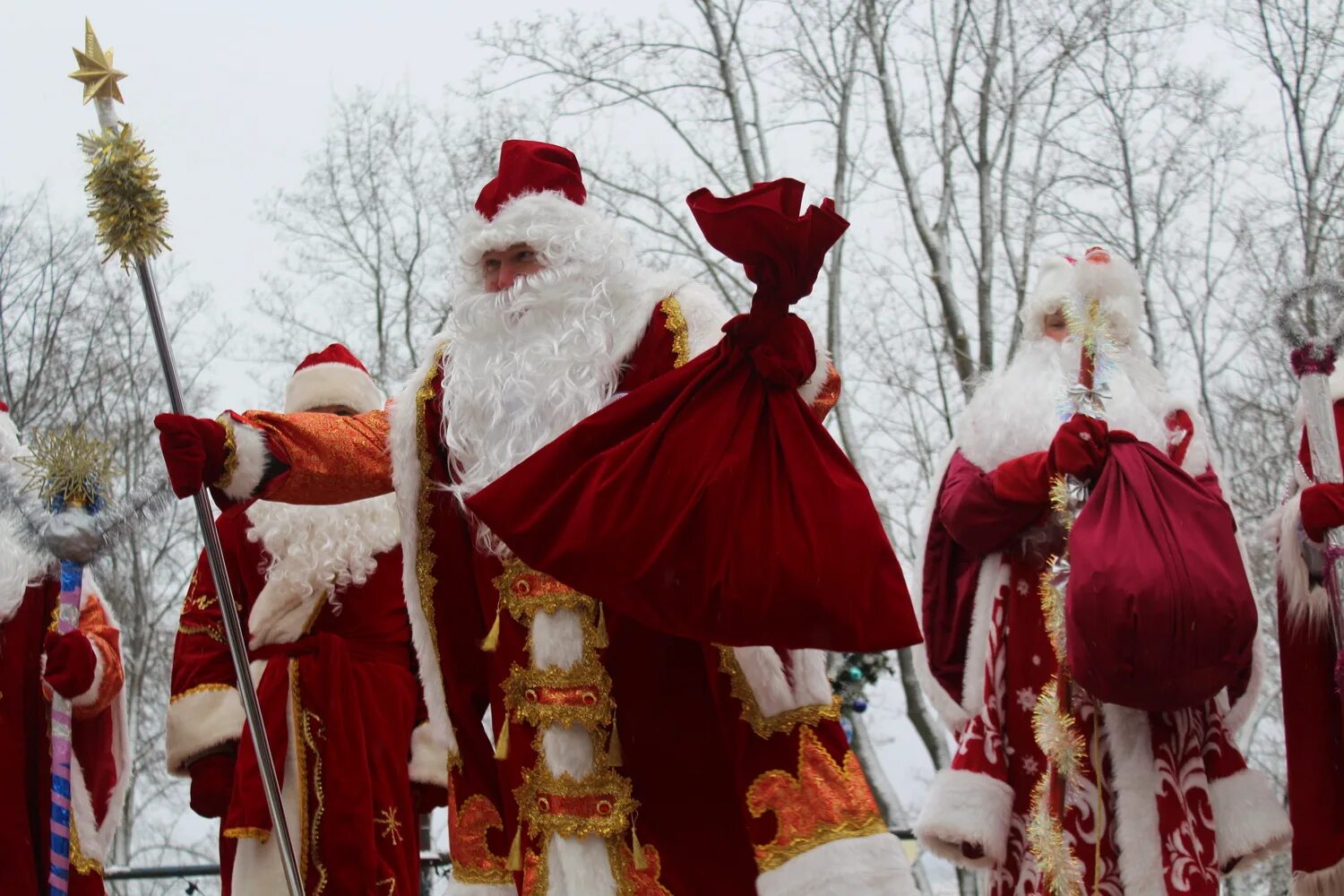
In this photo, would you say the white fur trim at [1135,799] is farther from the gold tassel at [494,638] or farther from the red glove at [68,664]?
the red glove at [68,664]

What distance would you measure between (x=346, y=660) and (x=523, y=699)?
2481 mm

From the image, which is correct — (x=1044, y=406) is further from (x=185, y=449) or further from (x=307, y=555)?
(x=185, y=449)

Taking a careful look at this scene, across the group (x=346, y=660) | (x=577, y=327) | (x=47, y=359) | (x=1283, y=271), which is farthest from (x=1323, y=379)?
(x=47, y=359)

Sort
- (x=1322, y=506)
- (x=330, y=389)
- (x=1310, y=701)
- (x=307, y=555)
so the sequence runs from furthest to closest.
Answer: (x=330, y=389) < (x=307, y=555) < (x=1310, y=701) < (x=1322, y=506)

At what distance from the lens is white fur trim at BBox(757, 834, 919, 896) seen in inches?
141

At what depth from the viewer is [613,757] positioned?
4027 millimetres

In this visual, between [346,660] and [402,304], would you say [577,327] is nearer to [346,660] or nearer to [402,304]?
[346,660]

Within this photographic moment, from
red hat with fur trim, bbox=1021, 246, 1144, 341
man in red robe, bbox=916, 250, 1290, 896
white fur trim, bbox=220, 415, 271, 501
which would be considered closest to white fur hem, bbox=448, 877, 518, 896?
white fur trim, bbox=220, 415, 271, 501

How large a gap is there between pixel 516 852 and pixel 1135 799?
6.83 feet

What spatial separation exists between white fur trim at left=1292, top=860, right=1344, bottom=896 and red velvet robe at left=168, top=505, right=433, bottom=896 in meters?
3.20

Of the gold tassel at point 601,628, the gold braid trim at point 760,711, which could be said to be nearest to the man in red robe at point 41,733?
the gold tassel at point 601,628

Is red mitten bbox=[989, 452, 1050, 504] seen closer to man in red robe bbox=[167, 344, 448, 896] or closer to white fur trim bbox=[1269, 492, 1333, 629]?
white fur trim bbox=[1269, 492, 1333, 629]

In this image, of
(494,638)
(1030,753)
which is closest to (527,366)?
(494,638)

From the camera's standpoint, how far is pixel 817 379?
3910 millimetres
